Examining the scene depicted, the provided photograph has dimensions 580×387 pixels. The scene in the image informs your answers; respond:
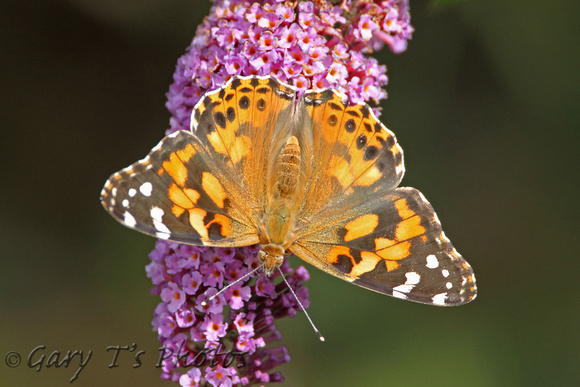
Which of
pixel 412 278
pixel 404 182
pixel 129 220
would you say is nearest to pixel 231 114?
pixel 129 220

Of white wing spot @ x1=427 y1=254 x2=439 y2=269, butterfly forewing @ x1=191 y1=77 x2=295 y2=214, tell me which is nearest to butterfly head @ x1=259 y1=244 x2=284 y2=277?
butterfly forewing @ x1=191 y1=77 x2=295 y2=214

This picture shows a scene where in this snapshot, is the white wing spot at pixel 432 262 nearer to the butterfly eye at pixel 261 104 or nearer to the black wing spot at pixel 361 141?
the black wing spot at pixel 361 141

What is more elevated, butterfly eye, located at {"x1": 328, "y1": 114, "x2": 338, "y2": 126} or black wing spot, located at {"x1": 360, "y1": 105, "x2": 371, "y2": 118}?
black wing spot, located at {"x1": 360, "y1": 105, "x2": 371, "y2": 118}

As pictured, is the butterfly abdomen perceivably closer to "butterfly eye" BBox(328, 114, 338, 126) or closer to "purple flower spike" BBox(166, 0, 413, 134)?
"butterfly eye" BBox(328, 114, 338, 126)

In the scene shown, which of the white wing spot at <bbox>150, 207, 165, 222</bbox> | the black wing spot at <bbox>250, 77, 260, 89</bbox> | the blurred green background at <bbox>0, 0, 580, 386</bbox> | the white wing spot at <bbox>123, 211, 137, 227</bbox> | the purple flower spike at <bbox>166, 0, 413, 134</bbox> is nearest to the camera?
the white wing spot at <bbox>123, 211, 137, 227</bbox>

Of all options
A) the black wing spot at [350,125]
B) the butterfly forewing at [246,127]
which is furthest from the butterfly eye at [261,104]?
the black wing spot at [350,125]

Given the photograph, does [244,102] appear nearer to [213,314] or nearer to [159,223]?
[159,223]

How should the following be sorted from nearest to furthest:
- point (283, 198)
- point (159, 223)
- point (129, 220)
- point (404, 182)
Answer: point (129, 220) → point (159, 223) → point (283, 198) → point (404, 182)

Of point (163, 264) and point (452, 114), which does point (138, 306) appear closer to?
point (163, 264)
